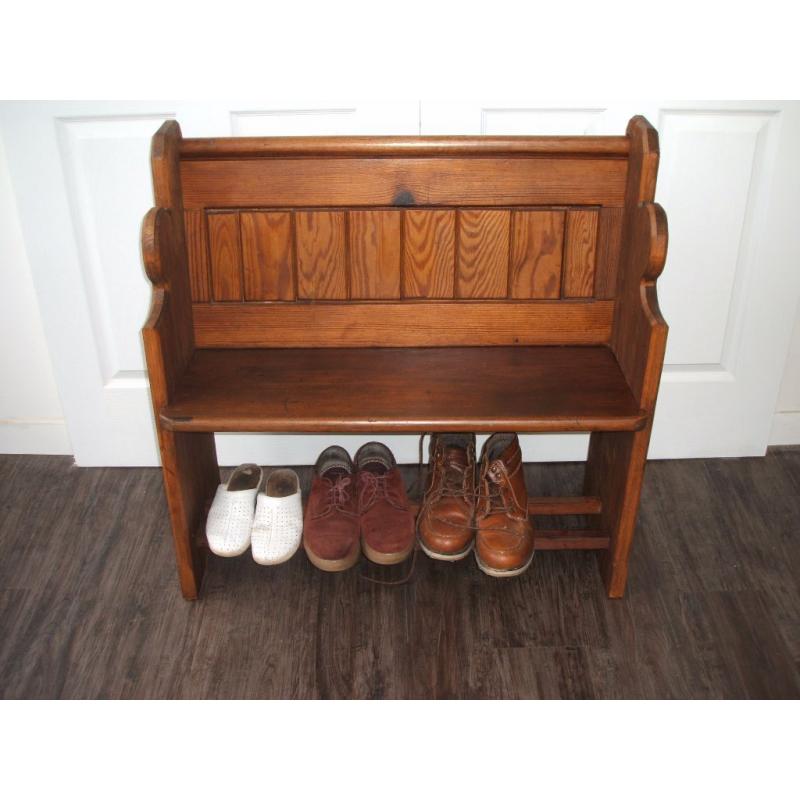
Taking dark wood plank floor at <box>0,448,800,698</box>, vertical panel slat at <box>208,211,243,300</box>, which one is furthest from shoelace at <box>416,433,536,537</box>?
vertical panel slat at <box>208,211,243,300</box>

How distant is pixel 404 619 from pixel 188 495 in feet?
1.72

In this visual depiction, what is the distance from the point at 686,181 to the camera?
1870mm

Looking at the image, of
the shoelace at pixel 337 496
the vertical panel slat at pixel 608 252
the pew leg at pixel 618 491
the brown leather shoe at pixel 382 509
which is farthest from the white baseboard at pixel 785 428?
the shoelace at pixel 337 496

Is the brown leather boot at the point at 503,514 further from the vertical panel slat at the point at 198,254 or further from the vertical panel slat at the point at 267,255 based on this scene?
the vertical panel slat at the point at 198,254

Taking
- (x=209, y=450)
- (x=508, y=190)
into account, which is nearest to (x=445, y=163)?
(x=508, y=190)

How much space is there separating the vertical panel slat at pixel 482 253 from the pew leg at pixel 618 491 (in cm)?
42

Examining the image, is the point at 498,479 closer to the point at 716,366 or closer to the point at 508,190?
the point at 508,190

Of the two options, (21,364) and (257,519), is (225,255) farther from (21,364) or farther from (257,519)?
(21,364)

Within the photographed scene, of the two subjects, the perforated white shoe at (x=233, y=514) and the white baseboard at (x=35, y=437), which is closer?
the perforated white shoe at (x=233, y=514)

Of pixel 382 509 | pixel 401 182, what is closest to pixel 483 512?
pixel 382 509

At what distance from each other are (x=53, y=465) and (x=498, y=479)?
1.23 m

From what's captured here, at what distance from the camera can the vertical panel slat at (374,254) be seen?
167 cm

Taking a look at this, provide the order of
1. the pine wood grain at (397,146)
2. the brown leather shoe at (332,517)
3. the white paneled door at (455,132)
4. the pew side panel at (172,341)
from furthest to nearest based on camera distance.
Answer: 1. the white paneled door at (455,132)
2. the brown leather shoe at (332,517)
3. the pine wood grain at (397,146)
4. the pew side panel at (172,341)

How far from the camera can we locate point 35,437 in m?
2.18
